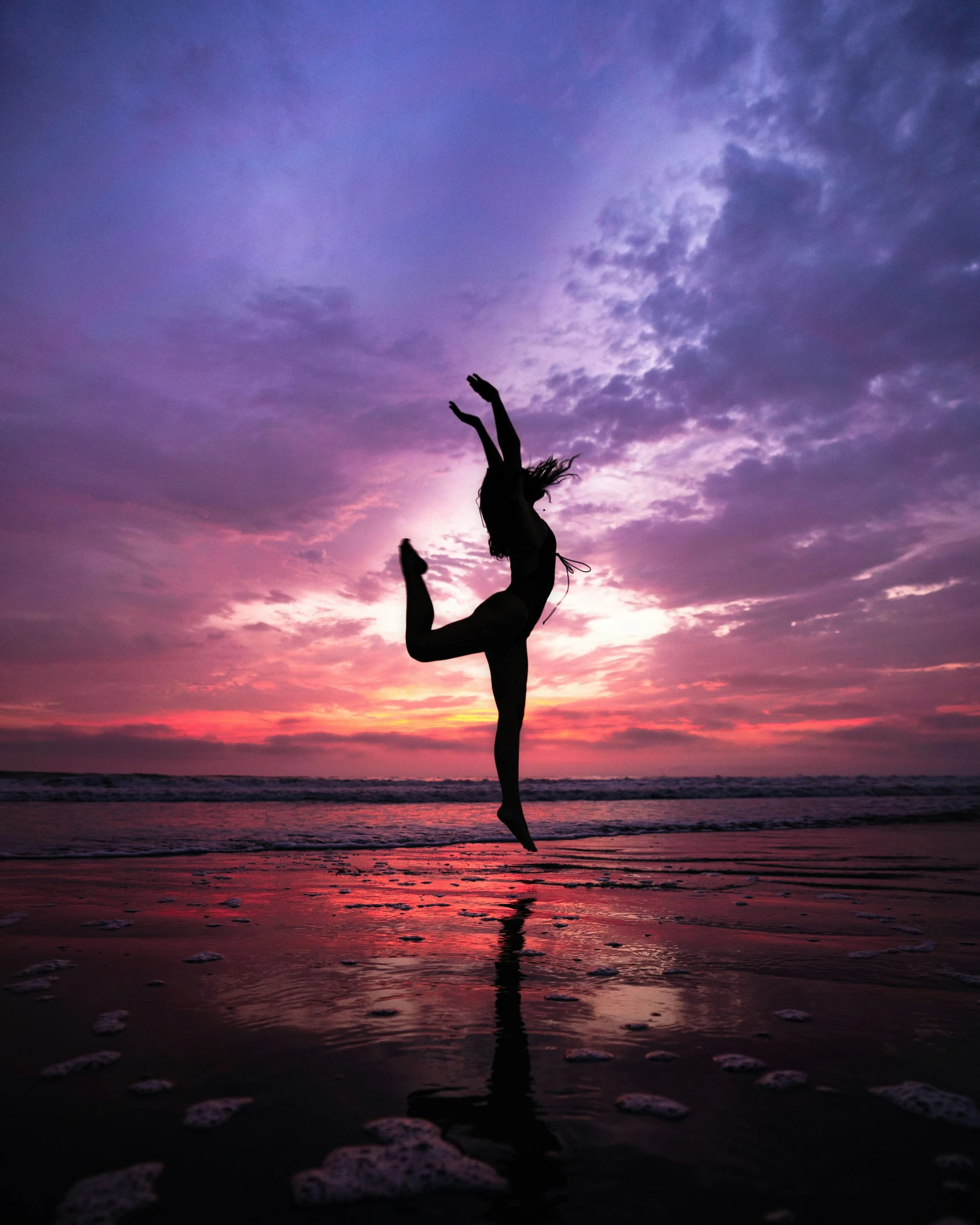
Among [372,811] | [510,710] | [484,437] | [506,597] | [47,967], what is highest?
[484,437]

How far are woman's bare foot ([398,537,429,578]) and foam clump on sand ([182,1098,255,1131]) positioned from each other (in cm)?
338

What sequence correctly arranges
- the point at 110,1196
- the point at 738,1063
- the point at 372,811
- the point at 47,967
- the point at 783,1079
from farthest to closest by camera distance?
the point at 372,811 < the point at 47,967 < the point at 738,1063 < the point at 783,1079 < the point at 110,1196

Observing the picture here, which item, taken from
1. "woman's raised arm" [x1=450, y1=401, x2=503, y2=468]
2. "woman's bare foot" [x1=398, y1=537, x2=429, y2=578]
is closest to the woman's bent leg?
"woman's bare foot" [x1=398, y1=537, x2=429, y2=578]

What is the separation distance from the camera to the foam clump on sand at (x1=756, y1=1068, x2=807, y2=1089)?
1884 millimetres

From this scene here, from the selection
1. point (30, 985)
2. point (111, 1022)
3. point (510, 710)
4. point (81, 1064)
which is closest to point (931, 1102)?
point (81, 1064)

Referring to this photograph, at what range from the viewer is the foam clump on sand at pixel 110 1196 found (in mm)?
1322

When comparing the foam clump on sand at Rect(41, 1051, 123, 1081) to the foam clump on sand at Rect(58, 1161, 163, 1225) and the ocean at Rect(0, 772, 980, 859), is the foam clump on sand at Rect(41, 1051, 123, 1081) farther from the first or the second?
the ocean at Rect(0, 772, 980, 859)

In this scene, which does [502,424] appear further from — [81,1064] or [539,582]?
[81,1064]

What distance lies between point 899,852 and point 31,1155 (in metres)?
8.40

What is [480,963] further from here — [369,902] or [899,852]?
[899,852]

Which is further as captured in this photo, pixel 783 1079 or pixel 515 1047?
pixel 515 1047

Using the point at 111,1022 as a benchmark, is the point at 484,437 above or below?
above

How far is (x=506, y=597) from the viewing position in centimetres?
491

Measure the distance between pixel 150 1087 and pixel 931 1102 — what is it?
81.1 inches
